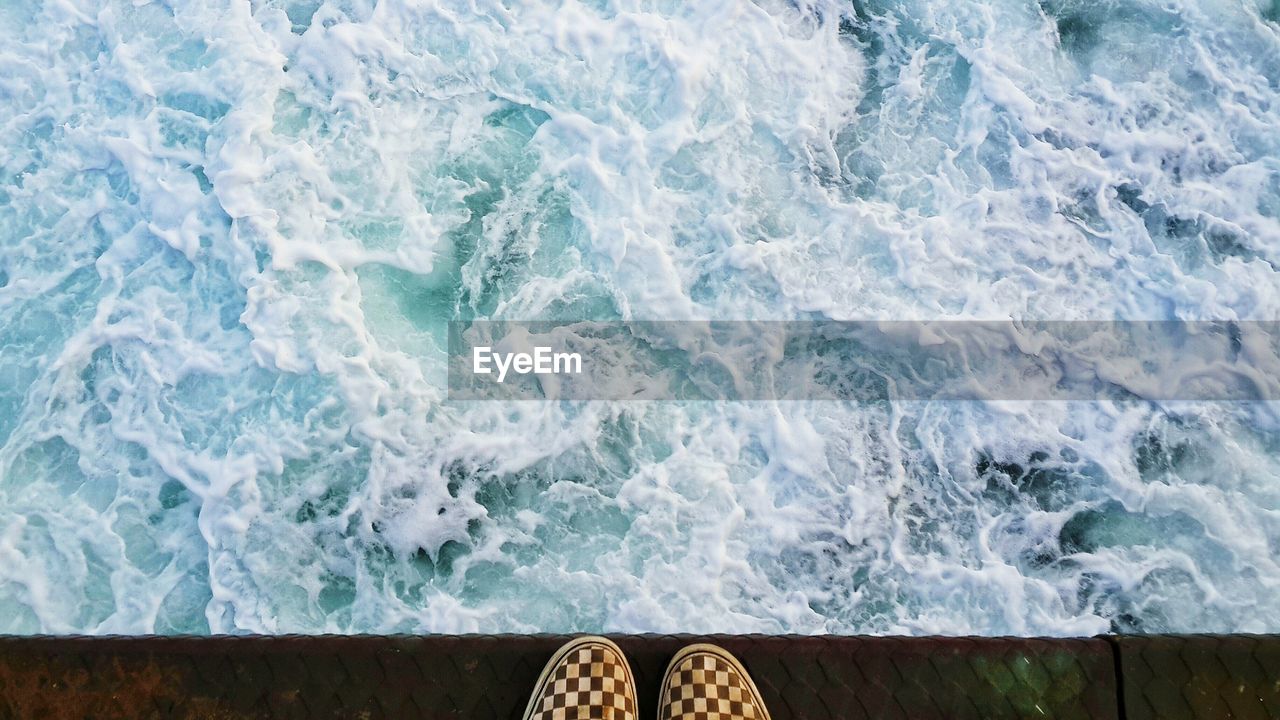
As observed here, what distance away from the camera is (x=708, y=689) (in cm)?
182

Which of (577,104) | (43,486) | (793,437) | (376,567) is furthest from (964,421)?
(43,486)

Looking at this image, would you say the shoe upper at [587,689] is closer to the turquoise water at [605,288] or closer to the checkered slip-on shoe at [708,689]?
the checkered slip-on shoe at [708,689]

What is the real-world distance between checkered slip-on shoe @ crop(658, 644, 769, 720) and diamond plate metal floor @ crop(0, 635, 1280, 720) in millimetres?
45

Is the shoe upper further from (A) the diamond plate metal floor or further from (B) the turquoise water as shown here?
(B) the turquoise water

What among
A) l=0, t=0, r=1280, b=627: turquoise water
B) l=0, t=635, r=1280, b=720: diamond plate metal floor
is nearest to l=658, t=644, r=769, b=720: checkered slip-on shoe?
l=0, t=635, r=1280, b=720: diamond plate metal floor

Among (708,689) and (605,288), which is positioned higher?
(605,288)

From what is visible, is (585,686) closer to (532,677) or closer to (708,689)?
(532,677)

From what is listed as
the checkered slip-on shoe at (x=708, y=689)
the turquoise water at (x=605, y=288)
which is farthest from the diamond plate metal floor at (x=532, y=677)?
the turquoise water at (x=605, y=288)

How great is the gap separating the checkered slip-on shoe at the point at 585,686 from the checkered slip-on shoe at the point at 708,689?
0.10 m

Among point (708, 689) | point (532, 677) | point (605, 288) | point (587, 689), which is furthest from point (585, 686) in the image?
point (605, 288)

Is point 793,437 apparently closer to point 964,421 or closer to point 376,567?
point 964,421

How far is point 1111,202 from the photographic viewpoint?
8.79 feet

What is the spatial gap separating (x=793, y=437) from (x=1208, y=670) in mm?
1150

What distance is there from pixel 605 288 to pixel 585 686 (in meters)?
1.28
